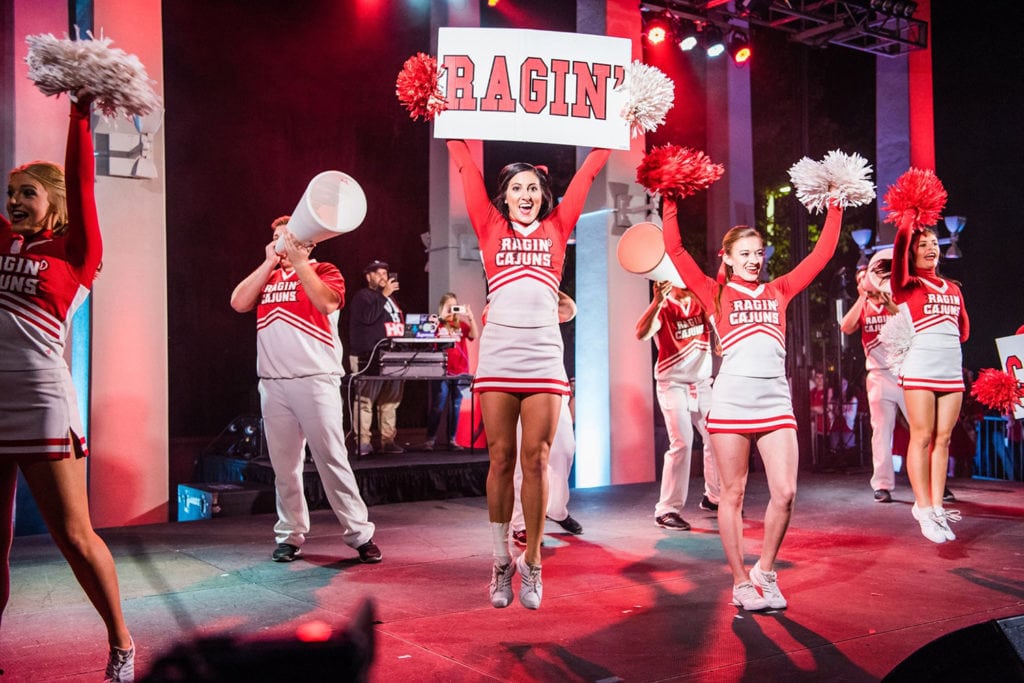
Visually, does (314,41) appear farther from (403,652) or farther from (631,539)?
(403,652)

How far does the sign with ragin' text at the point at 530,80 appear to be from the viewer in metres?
4.39

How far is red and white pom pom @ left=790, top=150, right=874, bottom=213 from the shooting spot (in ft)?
14.9

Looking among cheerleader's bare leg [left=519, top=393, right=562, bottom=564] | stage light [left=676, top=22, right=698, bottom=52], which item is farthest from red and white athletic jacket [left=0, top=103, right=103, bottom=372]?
stage light [left=676, top=22, right=698, bottom=52]

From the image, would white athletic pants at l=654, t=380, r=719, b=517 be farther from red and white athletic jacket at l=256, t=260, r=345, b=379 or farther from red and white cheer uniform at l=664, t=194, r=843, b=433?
red and white athletic jacket at l=256, t=260, r=345, b=379

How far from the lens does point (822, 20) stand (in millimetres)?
10070

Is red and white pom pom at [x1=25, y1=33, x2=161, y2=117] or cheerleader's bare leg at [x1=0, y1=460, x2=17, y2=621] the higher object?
red and white pom pom at [x1=25, y1=33, x2=161, y2=117]

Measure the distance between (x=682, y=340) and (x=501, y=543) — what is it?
10.8 feet

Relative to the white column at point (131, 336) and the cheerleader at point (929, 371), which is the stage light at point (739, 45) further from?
the white column at point (131, 336)

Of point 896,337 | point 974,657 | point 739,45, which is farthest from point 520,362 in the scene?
point 739,45

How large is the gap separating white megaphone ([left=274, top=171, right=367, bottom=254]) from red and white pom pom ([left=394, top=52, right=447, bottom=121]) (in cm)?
77

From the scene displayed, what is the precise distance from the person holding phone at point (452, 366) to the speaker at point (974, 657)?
7.45 metres

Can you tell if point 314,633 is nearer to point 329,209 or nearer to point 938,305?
point 329,209

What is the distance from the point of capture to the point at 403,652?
139 inches

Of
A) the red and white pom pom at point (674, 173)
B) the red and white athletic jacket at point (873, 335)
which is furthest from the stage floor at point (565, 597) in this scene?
the red and white pom pom at point (674, 173)
